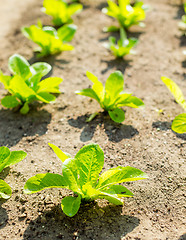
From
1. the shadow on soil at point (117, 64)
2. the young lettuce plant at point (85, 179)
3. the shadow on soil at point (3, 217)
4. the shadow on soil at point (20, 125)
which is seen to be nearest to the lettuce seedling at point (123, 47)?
the shadow on soil at point (117, 64)

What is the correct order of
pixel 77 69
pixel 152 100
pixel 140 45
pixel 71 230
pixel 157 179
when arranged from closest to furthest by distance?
1. pixel 71 230
2. pixel 157 179
3. pixel 152 100
4. pixel 77 69
5. pixel 140 45

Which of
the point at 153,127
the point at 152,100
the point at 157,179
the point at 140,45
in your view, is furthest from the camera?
the point at 140,45

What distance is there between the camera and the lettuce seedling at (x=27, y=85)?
2590mm

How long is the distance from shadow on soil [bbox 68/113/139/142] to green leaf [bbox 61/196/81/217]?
68 cm

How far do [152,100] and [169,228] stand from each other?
4.65ft

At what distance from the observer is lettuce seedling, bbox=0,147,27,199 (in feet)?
6.32

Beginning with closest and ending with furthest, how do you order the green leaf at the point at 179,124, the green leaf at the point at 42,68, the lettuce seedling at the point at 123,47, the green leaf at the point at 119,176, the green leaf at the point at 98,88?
the green leaf at the point at 119,176
the green leaf at the point at 179,124
the green leaf at the point at 98,88
the green leaf at the point at 42,68
the lettuce seedling at the point at 123,47

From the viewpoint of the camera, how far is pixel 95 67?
11.1 feet

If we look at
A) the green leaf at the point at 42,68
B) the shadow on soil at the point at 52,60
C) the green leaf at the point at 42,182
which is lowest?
the shadow on soil at the point at 52,60

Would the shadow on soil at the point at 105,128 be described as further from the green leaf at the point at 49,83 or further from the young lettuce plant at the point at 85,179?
the young lettuce plant at the point at 85,179

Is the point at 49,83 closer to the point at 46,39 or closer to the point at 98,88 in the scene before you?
the point at 98,88

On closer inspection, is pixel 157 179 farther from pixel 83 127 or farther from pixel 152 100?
pixel 152 100

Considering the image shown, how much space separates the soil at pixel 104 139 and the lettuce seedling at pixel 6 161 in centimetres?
9

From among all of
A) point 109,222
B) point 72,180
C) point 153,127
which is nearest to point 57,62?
point 153,127
